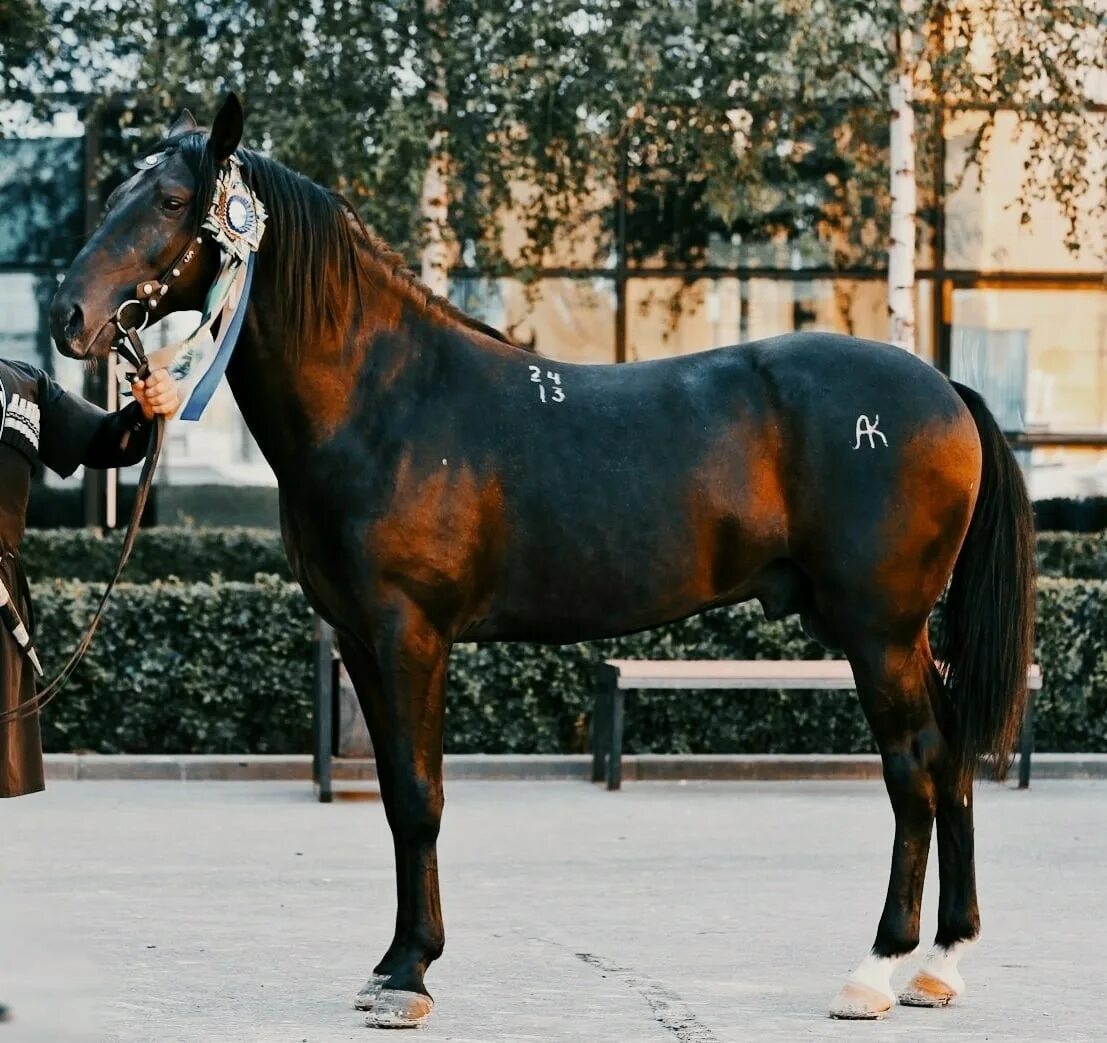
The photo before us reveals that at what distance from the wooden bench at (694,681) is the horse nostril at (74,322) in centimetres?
632

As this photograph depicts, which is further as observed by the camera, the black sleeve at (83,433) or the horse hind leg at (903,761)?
the horse hind leg at (903,761)

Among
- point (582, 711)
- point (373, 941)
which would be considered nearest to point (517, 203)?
point (582, 711)

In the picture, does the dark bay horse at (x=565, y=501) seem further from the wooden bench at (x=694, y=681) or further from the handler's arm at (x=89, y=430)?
the wooden bench at (x=694, y=681)

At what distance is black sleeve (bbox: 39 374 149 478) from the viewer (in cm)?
604

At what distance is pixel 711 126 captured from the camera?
1658 cm

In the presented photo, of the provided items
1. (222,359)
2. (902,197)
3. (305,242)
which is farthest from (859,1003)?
(902,197)

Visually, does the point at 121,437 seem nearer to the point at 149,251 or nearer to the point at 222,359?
the point at 222,359

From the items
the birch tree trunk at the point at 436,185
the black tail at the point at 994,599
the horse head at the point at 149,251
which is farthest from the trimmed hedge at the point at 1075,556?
the horse head at the point at 149,251

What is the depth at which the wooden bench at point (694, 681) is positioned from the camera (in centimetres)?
1176

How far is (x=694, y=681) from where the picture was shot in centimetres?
1188

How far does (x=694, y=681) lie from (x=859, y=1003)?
5856mm

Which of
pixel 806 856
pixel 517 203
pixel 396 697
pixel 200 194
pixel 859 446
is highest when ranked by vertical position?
pixel 517 203

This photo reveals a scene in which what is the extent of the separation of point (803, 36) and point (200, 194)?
9625 mm

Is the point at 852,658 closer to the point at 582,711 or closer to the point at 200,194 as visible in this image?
the point at 200,194
